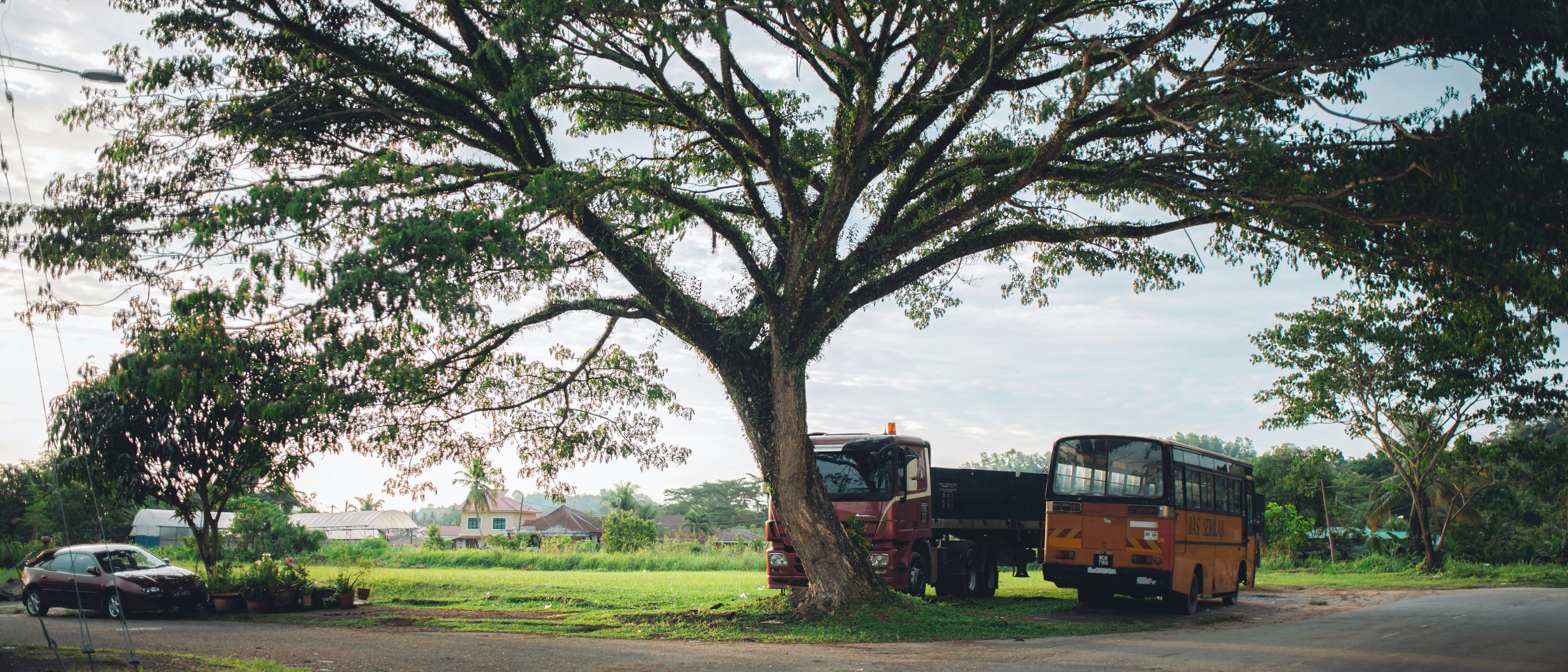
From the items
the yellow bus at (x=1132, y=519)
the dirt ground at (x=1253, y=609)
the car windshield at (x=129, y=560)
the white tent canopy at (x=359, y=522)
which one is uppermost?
the yellow bus at (x=1132, y=519)

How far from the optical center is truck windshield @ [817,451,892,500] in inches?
666

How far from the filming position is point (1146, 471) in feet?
54.0

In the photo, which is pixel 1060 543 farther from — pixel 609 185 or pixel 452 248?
pixel 452 248

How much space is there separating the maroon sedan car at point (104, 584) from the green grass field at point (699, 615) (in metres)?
2.24

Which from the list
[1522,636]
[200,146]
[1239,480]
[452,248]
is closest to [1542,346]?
[1522,636]

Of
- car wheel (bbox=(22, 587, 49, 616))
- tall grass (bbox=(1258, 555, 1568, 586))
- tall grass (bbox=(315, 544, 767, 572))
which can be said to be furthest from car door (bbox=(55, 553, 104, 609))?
tall grass (bbox=(1258, 555, 1568, 586))

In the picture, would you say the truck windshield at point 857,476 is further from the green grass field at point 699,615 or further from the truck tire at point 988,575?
the truck tire at point 988,575

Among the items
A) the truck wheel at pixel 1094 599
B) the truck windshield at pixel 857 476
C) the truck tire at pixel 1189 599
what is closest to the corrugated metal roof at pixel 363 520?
the truck windshield at pixel 857 476

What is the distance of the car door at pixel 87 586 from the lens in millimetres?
18344

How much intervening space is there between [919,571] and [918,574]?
0.17ft

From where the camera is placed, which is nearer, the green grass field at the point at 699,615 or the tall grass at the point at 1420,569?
the green grass field at the point at 699,615

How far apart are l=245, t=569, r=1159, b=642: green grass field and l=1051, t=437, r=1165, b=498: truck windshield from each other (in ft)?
7.37

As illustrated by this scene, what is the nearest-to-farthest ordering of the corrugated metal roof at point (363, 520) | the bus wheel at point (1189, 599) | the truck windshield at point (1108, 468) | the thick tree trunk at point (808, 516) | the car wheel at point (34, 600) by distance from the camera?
the thick tree trunk at point (808, 516), the truck windshield at point (1108, 468), the bus wheel at point (1189, 599), the car wheel at point (34, 600), the corrugated metal roof at point (363, 520)

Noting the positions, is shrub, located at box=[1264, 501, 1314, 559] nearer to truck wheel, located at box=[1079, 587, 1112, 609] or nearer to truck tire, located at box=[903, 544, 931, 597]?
truck wheel, located at box=[1079, 587, 1112, 609]
